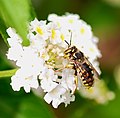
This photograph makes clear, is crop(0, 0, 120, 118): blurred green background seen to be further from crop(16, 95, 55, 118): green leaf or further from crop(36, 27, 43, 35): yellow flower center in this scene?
crop(36, 27, 43, 35): yellow flower center

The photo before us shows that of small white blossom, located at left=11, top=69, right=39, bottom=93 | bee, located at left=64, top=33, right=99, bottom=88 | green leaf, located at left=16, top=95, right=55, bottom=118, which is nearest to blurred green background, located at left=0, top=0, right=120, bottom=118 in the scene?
green leaf, located at left=16, top=95, right=55, bottom=118

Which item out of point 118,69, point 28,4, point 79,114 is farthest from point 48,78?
point 118,69

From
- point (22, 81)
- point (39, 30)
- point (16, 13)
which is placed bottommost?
point (22, 81)

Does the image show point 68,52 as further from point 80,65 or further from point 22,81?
point 22,81

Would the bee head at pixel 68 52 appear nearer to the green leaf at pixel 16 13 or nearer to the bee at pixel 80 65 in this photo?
the bee at pixel 80 65

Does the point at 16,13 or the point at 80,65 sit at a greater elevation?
the point at 16,13

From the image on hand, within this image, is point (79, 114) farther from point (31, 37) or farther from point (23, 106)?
point (31, 37)

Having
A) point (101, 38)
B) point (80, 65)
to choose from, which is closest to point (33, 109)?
point (80, 65)

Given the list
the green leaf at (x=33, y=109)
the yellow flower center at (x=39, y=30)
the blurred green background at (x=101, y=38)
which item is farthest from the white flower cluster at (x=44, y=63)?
the blurred green background at (x=101, y=38)
